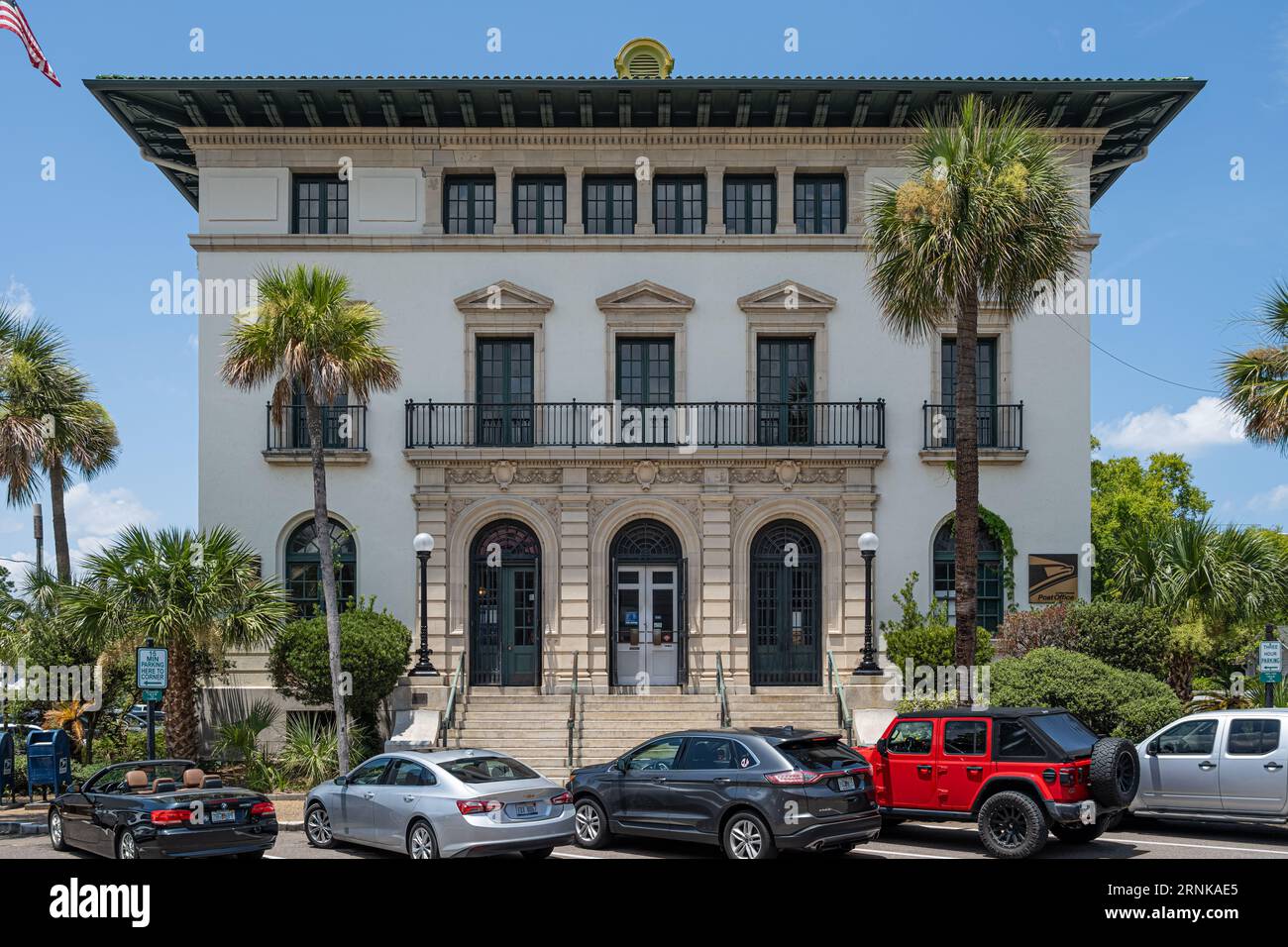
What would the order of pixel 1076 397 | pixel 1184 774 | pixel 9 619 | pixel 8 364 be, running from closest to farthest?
pixel 1184 774, pixel 9 619, pixel 8 364, pixel 1076 397

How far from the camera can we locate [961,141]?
19.8 metres

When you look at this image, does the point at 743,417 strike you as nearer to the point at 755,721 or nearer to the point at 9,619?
the point at 755,721

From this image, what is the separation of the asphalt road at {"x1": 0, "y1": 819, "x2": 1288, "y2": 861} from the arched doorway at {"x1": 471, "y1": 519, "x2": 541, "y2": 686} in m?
9.82

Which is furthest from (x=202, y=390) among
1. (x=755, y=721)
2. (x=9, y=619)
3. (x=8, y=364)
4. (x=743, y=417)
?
(x=755, y=721)

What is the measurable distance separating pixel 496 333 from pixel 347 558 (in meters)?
5.93

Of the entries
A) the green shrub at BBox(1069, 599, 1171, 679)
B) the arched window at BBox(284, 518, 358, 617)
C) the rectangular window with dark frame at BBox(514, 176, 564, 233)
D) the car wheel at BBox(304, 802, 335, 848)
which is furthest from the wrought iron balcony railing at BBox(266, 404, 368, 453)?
the green shrub at BBox(1069, 599, 1171, 679)

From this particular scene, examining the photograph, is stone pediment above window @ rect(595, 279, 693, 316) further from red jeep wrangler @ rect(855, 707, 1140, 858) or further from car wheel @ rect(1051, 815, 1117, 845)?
car wheel @ rect(1051, 815, 1117, 845)

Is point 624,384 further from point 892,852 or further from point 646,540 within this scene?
point 892,852

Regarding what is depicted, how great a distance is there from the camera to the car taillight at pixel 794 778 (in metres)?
13.7

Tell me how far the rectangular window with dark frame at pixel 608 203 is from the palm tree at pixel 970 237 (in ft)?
29.9

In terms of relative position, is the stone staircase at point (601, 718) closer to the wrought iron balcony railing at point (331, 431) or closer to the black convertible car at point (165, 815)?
the wrought iron balcony railing at point (331, 431)

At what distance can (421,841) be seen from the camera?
1401 cm

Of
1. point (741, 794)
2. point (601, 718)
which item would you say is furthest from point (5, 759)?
point (741, 794)

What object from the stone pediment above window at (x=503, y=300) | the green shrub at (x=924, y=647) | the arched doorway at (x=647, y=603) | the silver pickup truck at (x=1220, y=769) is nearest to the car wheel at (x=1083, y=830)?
the silver pickup truck at (x=1220, y=769)
